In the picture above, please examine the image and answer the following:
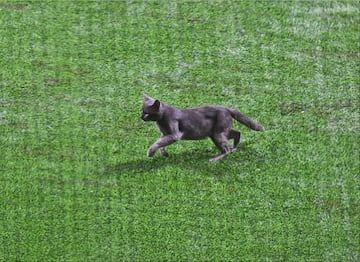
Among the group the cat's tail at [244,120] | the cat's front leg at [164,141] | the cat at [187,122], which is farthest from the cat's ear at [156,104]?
the cat's tail at [244,120]

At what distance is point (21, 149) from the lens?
30.0 feet

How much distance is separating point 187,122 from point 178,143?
0.52 metres

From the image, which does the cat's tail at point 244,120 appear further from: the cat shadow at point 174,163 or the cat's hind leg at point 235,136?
the cat shadow at point 174,163

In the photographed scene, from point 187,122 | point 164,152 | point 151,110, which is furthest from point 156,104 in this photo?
point 164,152

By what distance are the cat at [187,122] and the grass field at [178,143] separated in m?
0.24

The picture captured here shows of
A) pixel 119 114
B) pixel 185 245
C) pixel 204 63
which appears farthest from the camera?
pixel 204 63

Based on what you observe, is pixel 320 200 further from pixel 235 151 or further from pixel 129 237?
pixel 129 237

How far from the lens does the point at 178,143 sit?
9.27 metres

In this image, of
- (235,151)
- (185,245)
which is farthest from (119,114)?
(185,245)

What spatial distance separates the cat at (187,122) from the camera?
8.73 metres

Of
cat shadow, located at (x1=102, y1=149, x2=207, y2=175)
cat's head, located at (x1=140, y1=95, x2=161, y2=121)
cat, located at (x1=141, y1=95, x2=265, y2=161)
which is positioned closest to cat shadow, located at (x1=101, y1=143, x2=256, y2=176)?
cat shadow, located at (x1=102, y1=149, x2=207, y2=175)

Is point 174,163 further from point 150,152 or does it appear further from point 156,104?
point 156,104

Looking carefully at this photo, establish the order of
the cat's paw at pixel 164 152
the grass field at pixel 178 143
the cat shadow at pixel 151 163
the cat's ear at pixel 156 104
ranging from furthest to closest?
the cat's paw at pixel 164 152 < the cat shadow at pixel 151 163 < the cat's ear at pixel 156 104 < the grass field at pixel 178 143

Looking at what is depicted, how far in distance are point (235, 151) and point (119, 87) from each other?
132 cm
